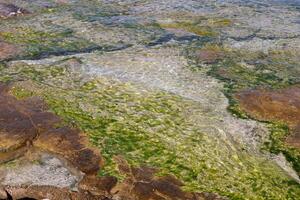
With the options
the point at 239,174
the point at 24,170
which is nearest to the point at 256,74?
the point at 239,174

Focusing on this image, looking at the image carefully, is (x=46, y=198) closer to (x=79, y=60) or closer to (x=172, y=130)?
(x=172, y=130)

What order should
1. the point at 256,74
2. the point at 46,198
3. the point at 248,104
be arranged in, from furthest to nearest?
the point at 256,74, the point at 248,104, the point at 46,198

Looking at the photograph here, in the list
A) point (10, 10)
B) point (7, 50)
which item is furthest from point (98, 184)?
point (10, 10)

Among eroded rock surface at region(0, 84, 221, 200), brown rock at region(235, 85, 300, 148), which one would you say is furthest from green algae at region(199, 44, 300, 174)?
eroded rock surface at region(0, 84, 221, 200)

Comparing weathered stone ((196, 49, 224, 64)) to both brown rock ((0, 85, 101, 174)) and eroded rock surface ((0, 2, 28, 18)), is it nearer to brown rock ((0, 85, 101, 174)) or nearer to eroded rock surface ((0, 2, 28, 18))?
brown rock ((0, 85, 101, 174))

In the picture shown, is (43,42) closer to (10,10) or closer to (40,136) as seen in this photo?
(10,10)

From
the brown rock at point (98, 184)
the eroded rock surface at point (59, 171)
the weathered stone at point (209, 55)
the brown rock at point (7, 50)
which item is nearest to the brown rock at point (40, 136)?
the eroded rock surface at point (59, 171)

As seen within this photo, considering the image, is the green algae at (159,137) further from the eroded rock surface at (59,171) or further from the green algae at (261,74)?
the green algae at (261,74)
